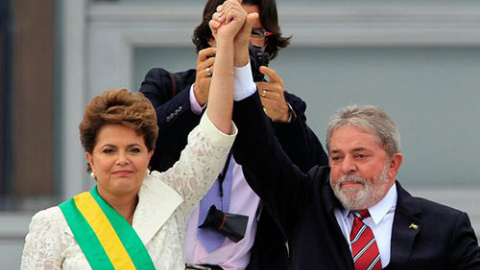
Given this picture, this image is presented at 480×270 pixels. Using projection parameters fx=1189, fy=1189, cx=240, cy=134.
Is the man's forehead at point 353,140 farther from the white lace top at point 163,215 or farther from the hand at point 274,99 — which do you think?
the white lace top at point 163,215

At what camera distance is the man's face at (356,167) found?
4.01 metres

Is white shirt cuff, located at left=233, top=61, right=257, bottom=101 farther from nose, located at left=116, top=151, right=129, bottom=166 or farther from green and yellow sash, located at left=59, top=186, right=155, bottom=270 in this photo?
green and yellow sash, located at left=59, top=186, right=155, bottom=270

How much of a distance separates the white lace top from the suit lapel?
0.74 m

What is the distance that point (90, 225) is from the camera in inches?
141

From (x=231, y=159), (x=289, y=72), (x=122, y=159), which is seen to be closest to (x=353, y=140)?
(x=231, y=159)

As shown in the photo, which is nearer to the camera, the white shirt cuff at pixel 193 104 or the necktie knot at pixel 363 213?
the white shirt cuff at pixel 193 104

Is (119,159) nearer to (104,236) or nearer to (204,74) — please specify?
(104,236)

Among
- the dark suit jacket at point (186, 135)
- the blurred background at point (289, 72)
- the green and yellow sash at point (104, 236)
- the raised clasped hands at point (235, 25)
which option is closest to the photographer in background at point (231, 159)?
the dark suit jacket at point (186, 135)

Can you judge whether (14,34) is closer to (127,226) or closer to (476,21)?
(476,21)

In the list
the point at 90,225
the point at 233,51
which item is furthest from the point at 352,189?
the point at 90,225

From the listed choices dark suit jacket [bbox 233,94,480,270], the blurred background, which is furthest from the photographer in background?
the blurred background

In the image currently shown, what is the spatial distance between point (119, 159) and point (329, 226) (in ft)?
2.82

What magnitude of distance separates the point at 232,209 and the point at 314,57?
2601 millimetres

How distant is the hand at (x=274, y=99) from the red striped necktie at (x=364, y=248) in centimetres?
45
